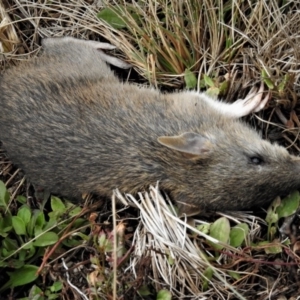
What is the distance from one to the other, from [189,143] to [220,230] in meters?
0.75

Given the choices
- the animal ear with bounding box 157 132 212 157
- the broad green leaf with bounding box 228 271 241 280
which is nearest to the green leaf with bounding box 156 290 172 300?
the broad green leaf with bounding box 228 271 241 280

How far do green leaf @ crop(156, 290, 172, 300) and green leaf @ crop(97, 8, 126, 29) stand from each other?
8.44ft

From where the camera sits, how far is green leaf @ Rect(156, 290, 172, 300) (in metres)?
6.18

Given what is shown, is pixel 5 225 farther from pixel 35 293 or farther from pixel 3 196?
pixel 35 293

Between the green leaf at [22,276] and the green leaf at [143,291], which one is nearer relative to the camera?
the green leaf at [143,291]

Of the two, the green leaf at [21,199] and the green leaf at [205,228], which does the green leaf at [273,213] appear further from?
the green leaf at [21,199]

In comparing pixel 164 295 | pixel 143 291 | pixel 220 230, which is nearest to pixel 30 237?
pixel 143 291

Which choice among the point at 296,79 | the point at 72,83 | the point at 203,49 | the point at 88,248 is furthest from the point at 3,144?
the point at 296,79

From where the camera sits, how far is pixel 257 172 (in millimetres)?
6266

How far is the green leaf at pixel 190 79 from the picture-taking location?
6.96 metres

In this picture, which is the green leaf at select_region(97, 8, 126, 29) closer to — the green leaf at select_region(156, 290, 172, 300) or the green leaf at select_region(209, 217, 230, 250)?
the green leaf at select_region(209, 217, 230, 250)

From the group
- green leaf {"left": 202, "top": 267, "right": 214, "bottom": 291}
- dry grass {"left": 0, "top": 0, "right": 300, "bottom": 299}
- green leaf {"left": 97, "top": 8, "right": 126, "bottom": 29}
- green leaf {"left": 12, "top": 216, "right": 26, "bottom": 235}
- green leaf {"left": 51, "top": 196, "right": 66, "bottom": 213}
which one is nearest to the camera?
green leaf {"left": 202, "top": 267, "right": 214, "bottom": 291}

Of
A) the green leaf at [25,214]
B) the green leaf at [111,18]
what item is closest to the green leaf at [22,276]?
the green leaf at [25,214]

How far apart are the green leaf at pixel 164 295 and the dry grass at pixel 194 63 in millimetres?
79
